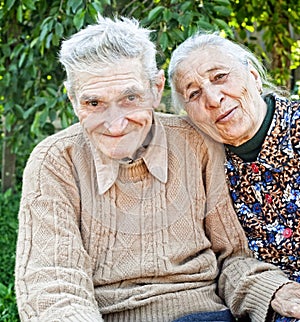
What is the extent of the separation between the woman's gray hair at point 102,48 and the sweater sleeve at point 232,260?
1.42 ft

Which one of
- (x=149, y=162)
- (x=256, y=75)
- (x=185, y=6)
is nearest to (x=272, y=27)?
(x=185, y=6)

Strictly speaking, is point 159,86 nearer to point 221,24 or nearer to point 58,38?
point 221,24

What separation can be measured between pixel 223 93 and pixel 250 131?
14cm

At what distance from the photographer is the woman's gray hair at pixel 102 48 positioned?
204 cm

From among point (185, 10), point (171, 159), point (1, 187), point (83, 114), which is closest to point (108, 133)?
point (83, 114)

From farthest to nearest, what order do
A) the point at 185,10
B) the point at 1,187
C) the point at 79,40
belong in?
the point at 1,187 < the point at 185,10 < the point at 79,40

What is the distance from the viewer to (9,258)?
4031mm

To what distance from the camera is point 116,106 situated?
82.7 inches

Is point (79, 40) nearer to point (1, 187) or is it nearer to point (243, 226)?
point (243, 226)

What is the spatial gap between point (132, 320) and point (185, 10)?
57.7 inches

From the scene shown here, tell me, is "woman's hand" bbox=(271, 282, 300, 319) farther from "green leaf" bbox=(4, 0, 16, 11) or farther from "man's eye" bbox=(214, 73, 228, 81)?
"green leaf" bbox=(4, 0, 16, 11)

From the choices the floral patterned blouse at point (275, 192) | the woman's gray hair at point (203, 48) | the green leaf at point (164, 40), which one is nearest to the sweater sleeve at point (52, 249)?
the woman's gray hair at point (203, 48)

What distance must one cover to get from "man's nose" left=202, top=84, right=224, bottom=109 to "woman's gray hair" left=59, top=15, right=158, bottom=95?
0.65ft

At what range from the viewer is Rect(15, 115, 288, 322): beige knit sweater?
6.95 ft
